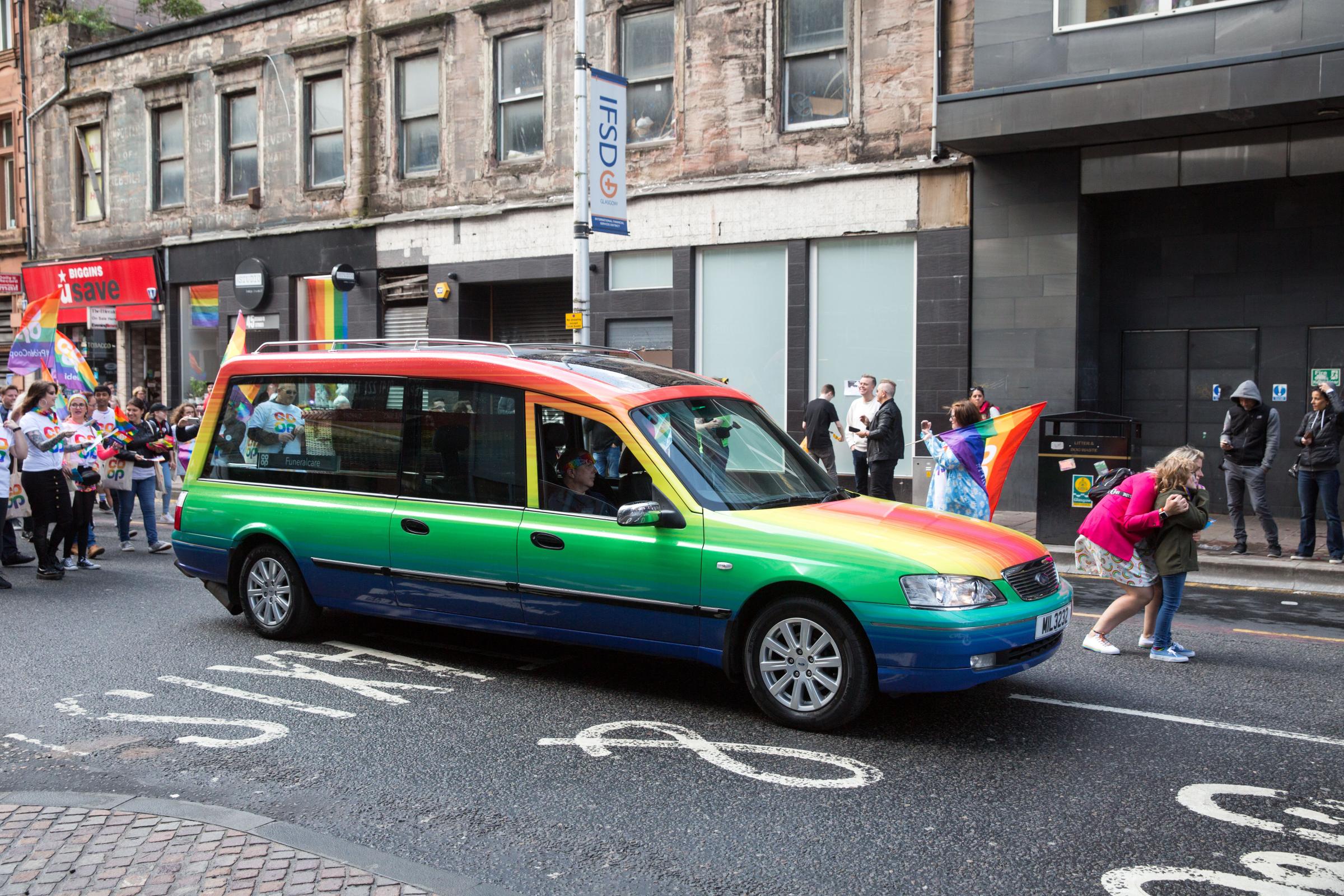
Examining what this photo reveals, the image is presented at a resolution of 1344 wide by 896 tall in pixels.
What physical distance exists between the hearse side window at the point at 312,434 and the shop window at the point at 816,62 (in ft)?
36.2

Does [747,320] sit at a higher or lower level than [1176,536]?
higher

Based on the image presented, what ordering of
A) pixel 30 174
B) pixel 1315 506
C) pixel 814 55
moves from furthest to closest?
pixel 30 174 < pixel 814 55 < pixel 1315 506

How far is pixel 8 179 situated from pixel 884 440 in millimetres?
24783

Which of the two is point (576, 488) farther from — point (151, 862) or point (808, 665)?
point (151, 862)

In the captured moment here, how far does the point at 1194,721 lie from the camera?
19.6 ft

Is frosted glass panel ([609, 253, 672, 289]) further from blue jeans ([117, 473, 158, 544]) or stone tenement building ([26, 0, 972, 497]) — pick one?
blue jeans ([117, 473, 158, 544])

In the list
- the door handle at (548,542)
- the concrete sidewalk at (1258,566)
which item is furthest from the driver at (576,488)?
the concrete sidewalk at (1258,566)

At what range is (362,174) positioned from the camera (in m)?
21.7

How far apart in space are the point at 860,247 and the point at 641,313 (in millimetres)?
3803

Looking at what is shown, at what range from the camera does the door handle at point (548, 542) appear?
6375 millimetres

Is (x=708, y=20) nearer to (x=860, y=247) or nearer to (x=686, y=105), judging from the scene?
(x=686, y=105)

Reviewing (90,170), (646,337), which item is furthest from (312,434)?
(90,170)

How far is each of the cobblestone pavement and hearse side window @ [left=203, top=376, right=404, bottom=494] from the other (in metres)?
3.04

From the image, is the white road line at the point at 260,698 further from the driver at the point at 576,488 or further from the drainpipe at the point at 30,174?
the drainpipe at the point at 30,174
